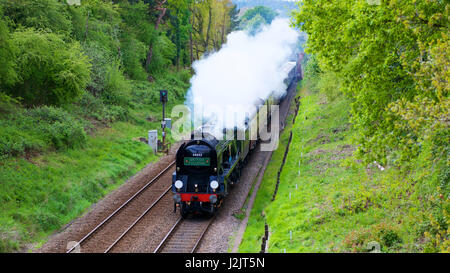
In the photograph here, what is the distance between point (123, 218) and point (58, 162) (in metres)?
5.75

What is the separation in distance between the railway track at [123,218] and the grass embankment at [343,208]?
4661 millimetres

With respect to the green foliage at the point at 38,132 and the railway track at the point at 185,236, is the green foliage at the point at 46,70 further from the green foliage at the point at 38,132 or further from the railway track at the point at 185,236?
the railway track at the point at 185,236

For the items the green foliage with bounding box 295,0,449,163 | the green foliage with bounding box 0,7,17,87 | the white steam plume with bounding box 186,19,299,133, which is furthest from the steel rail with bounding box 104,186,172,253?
the green foliage with bounding box 0,7,17,87

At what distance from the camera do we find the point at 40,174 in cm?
1752

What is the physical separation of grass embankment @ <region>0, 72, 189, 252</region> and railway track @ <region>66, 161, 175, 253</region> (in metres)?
1.64

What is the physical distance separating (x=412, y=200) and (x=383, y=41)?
5159mm

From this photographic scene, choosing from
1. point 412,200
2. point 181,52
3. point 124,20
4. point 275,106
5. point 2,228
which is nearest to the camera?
point 412,200

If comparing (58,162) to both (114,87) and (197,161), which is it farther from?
(114,87)

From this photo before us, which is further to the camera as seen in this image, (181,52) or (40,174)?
(181,52)

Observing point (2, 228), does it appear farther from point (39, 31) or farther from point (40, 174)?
point (39, 31)

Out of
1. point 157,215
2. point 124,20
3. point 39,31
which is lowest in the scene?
point 157,215

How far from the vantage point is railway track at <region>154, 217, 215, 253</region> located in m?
13.4

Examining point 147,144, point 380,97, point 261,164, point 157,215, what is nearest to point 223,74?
point 261,164

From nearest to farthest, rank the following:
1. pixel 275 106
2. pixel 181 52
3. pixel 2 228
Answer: pixel 2 228 → pixel 275 106 → pixel 181 52
